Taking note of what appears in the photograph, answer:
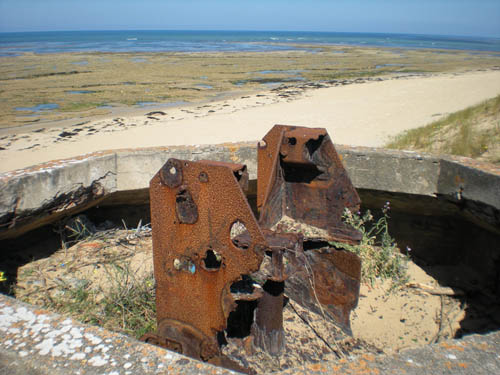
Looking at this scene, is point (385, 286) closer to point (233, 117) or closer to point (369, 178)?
point (369, 178)

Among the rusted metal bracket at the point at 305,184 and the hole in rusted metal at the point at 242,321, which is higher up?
the rusted metal bracket at the point at 305,184

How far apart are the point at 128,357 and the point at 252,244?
0.67m

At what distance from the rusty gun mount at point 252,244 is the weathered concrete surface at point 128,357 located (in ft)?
1.90

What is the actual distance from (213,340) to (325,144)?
1587mm

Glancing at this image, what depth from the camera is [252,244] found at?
179 cm

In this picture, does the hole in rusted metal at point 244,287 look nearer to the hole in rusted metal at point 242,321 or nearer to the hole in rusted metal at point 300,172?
the hole in rusted metal at point 242,321

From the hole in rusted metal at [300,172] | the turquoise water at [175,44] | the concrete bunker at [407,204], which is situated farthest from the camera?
the turquoise water at [175,44]

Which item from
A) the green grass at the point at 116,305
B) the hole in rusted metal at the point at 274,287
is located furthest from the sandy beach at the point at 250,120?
the hole in rusted metal at the point at 274,287

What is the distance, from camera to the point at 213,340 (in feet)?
6.61

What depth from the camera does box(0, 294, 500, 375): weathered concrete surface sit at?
51.1 inches

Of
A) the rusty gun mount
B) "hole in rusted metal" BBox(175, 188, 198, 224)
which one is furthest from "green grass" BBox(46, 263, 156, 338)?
"hole in rusted metal" BBox(175, 188, 198, 224)

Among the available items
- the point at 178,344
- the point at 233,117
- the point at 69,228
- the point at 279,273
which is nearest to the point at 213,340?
the point at 178,344

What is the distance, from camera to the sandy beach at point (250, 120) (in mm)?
8358

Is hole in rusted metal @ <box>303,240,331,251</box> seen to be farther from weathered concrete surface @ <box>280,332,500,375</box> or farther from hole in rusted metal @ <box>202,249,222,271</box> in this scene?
weathered concrete surface @ <box>280,332,500,375</box>
